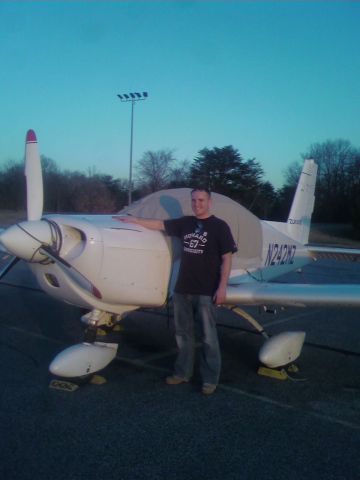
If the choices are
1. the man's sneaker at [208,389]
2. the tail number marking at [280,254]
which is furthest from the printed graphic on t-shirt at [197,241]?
the tail number marking at [280,254]

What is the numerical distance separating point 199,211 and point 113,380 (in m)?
1.85

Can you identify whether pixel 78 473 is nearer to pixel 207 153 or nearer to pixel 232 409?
pixel 232 409

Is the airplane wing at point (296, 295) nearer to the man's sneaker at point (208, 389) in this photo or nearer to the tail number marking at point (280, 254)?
the man's sneaker at point (208, 389)

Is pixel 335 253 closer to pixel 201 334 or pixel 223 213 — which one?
pixel 223 213

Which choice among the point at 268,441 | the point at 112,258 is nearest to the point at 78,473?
the point at 268,441

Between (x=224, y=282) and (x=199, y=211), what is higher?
(x=199, y=211)

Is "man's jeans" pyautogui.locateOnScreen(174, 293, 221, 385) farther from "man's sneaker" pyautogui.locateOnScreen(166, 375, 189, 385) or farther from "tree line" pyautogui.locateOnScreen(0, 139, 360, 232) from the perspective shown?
"tree line" pyautogui.locateOnScreen(0, 139, 360, 232)

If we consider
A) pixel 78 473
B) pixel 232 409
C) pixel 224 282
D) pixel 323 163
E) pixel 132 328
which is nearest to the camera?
pixel 78 473

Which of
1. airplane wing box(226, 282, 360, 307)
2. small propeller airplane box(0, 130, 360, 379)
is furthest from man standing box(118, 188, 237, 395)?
airplane wing box(226, 282, 360, 307)

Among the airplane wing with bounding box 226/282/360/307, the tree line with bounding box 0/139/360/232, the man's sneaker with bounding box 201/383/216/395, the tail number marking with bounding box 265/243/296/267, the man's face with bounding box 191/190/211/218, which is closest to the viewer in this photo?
the man's sneaker with bounding box 201/383/216/395

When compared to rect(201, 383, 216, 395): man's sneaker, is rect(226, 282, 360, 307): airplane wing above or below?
above

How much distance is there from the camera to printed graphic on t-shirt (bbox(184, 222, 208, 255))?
178 inches

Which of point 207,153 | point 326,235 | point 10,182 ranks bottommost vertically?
point 326,235

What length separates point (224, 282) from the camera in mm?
4484
